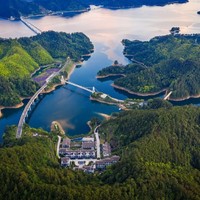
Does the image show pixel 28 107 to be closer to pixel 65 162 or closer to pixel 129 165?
pixel 65 162

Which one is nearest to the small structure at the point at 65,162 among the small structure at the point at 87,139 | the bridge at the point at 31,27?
the small structure at the point at 87,139

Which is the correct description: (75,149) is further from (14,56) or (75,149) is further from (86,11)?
(86,11)

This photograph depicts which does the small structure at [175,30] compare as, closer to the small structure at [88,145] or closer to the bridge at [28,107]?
the bridge at [28,107]

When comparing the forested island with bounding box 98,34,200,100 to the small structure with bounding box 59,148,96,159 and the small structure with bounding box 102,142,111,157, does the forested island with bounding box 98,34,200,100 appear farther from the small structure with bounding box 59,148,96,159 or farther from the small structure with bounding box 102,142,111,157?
the small structure with bounding box 59,148,96,159

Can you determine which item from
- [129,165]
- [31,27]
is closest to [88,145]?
[129,165]

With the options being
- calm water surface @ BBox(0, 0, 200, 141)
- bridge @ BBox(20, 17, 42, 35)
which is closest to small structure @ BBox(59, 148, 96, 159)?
calm water surface @ BBox(0, 0, 200, 141)

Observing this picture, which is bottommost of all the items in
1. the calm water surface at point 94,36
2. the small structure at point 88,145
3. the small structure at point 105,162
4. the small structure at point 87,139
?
the calm water surface at point 94,36
